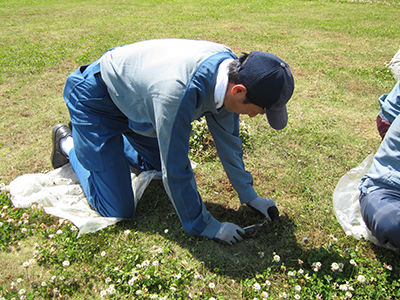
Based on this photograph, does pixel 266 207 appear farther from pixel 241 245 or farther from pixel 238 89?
pixel 238 89

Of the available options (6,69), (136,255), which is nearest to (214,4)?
(6,69)

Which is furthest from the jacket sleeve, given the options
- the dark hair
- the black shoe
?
the black shoe

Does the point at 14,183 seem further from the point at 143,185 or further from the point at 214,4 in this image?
the point at 214,4

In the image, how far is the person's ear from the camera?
206 cm

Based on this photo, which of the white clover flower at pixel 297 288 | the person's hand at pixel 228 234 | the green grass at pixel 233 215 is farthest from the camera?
the person's hand at pixel 228 234

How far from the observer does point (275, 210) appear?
285 centimetres

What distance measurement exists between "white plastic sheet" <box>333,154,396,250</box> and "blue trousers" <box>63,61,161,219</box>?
1844 mm

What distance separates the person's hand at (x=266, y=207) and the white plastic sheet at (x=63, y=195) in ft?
3.56

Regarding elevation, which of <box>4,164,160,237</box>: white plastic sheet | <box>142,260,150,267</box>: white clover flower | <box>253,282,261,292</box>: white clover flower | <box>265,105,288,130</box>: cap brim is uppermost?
<box>265,105,288,130</box>: cap brim

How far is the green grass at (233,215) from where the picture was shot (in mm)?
2324

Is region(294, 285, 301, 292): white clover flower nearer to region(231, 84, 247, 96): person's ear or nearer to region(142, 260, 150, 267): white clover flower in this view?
region(142, 260, 150, 267): white clover flower

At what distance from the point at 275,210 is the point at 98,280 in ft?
5.03

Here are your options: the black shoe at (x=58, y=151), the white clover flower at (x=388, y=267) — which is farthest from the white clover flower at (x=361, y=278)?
the black shoe at (x=58, y=151)

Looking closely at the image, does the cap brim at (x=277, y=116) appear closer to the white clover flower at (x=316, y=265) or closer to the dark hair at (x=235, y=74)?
the dark hair at (x=235, y=74)
